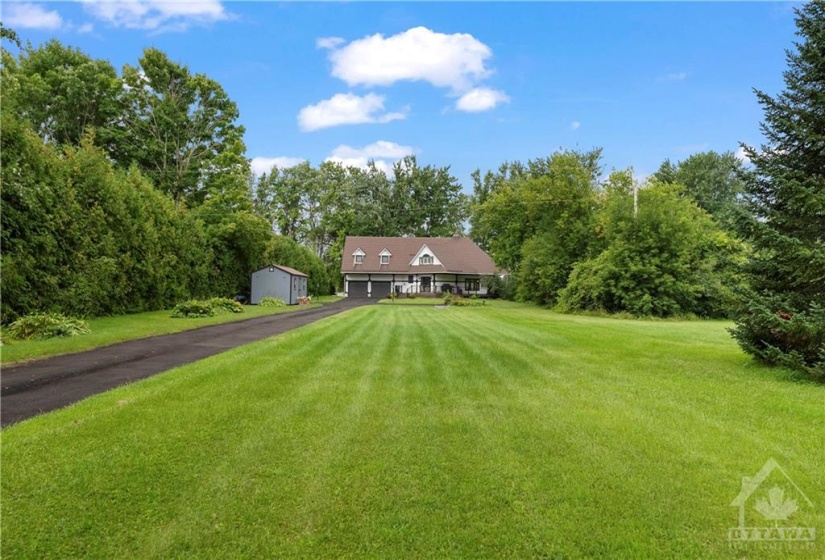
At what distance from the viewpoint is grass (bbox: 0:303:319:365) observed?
841cm

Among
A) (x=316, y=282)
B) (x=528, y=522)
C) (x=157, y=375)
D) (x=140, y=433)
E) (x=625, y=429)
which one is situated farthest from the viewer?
(x=316, y=282)

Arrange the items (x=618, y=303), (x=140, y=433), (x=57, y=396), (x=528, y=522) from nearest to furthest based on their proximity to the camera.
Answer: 1. (x=528, y=522)
2. (x=140, y=433)
3. (x=57, y=396)
4. (x=618, y=303)

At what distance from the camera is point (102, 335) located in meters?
10.9

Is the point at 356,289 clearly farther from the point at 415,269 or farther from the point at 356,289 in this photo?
the point at 415,269

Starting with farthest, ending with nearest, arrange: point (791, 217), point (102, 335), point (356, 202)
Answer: point (356, 202) < point (102, 335) < point (791, 217)

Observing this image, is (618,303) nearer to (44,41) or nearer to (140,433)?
(140,433)

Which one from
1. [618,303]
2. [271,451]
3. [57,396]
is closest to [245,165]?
[618,303]

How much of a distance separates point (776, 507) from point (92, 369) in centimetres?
886

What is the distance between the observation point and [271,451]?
12.8ft

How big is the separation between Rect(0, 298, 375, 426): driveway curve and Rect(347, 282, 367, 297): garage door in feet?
114

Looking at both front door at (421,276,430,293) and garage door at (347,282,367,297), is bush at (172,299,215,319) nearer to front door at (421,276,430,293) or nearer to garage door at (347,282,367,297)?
garage door at (347,282,367,297)

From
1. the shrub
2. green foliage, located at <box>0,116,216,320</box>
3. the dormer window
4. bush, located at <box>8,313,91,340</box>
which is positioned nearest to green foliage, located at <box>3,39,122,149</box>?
the shrub

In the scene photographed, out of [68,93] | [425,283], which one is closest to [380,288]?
[425,283]

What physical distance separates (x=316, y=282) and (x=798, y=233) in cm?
4138
